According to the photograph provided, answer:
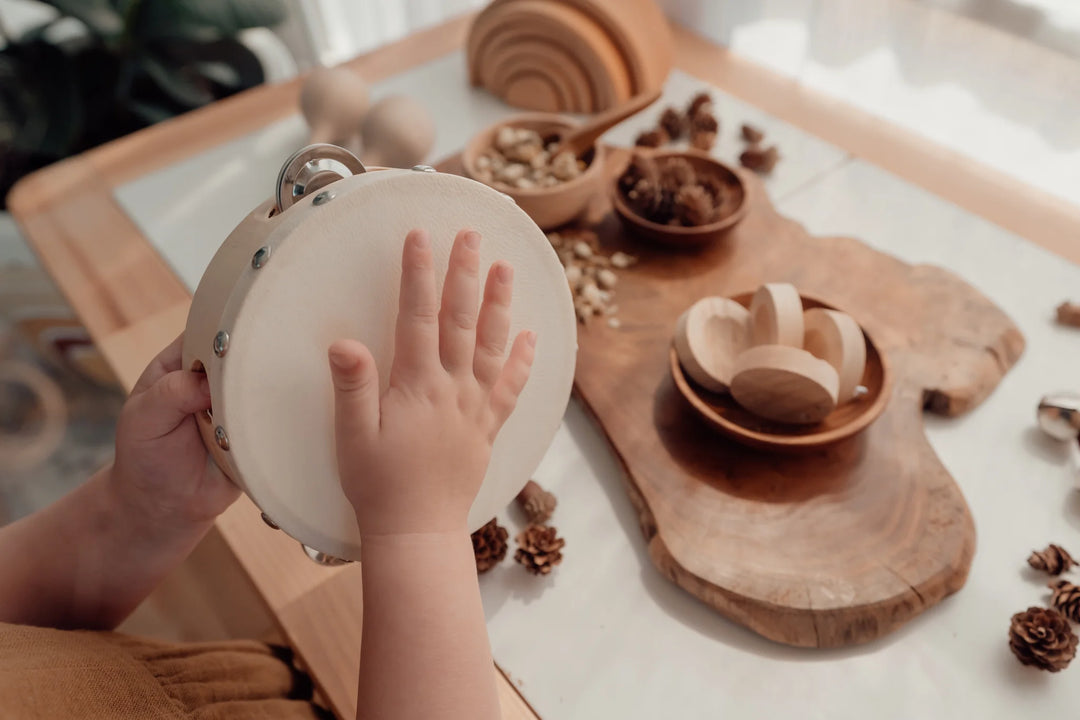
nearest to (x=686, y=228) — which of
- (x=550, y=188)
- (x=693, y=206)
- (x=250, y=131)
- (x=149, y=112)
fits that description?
(x=693, y=206)

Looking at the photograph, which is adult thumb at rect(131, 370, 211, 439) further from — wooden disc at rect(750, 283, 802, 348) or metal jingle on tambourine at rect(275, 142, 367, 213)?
wooden disc at rect(750, 283, 802, 348)

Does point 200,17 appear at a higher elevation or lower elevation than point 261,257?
lower

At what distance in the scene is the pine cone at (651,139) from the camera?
899mm

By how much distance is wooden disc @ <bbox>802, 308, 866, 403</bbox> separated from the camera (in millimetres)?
572

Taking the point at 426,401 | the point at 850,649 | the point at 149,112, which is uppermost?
the point at 426,401

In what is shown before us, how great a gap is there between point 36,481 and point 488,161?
0.91 meters

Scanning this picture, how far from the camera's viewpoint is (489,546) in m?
0.56

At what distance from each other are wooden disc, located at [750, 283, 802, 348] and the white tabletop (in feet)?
0.47

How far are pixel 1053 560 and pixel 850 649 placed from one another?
15 cm

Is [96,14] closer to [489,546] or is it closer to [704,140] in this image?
[704,140]

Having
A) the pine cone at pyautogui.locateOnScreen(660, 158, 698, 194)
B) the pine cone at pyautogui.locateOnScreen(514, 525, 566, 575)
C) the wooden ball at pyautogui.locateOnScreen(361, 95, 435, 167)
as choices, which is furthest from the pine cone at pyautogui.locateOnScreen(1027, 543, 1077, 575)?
the wooden ball at pyautogui.locateOnScreen(361, 95, 435, 167)

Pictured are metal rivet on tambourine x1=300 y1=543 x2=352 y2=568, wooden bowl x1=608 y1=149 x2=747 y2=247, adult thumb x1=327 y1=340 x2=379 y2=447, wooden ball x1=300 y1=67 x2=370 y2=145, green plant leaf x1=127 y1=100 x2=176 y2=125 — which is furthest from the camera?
green plant leaf x1=127 y1=100 x2=176 y2=125

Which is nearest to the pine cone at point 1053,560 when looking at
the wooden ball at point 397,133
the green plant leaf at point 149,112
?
the wooden ball at point 397,133

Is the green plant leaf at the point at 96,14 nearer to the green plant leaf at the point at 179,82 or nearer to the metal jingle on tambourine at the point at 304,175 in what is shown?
the green plant leaf at the point at 179,82
